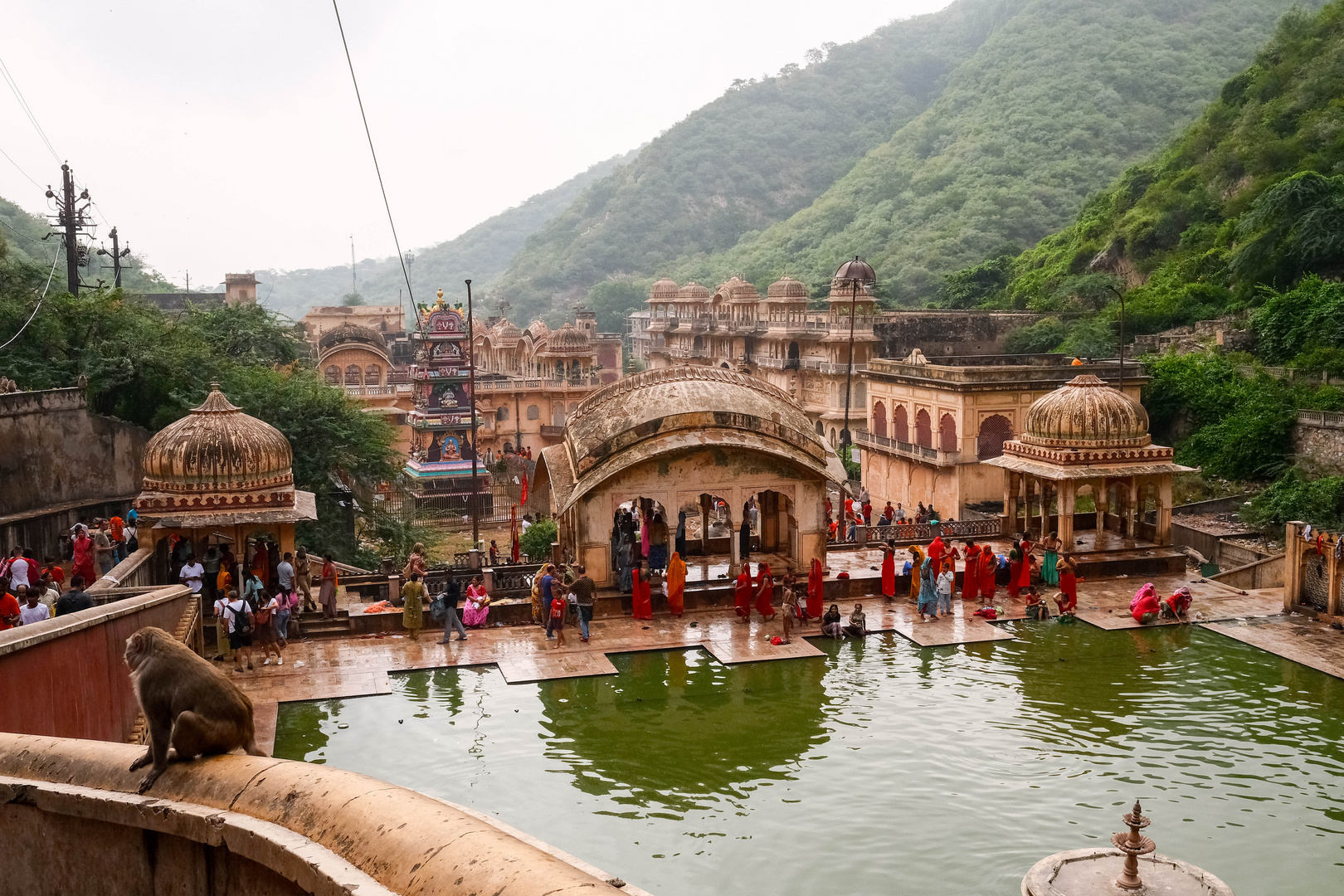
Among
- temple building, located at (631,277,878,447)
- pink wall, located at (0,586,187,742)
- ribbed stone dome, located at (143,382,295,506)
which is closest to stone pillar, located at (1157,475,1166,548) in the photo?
ribbed stone dome, located at (143,382,295,506)

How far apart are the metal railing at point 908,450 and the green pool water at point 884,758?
14.3 m

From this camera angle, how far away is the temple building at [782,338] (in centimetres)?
4525

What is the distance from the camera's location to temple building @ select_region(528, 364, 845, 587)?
16812 millimetres

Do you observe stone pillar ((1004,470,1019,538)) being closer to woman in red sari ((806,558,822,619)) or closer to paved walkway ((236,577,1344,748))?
paved walkway ((236,577,1344,748))

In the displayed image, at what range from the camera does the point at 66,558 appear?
61.7 ft

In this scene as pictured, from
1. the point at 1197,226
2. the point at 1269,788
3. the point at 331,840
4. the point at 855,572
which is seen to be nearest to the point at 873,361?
the point at 1197,226

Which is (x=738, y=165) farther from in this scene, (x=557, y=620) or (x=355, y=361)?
(x=557, y=620)

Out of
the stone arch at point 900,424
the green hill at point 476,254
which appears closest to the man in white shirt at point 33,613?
the stone arch at point 900,424

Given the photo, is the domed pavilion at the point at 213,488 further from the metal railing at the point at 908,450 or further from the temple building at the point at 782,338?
the temple building at the point at 782,338

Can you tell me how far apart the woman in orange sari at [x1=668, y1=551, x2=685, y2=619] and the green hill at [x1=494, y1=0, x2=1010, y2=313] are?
3031 inches

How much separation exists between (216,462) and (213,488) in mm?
345

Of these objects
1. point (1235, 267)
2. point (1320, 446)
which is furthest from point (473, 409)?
point (1235, 267)

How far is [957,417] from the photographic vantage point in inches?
1165

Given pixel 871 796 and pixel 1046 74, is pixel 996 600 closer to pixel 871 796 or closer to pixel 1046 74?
pixel 871 796
